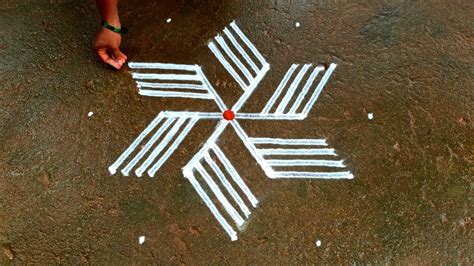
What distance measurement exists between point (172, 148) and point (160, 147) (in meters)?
0.05

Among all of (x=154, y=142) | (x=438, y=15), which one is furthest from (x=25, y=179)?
(x=438, y=15)

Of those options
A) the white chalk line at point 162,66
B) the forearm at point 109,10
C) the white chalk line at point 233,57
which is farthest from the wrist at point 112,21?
the white chalk line at point 233,57

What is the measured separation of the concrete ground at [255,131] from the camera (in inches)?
78.2

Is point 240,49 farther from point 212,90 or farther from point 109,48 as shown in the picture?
point 109,48

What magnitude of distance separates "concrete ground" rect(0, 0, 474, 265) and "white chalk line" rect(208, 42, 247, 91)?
32mm

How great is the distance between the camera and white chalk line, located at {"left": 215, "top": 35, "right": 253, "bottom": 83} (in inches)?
91.9

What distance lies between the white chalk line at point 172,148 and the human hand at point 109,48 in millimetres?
439

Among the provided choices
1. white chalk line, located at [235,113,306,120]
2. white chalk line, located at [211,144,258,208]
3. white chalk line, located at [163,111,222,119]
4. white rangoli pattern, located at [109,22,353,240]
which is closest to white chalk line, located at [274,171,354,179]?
white rangoli pattern, located at [109,22,353,240]

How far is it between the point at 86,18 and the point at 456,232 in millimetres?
1913

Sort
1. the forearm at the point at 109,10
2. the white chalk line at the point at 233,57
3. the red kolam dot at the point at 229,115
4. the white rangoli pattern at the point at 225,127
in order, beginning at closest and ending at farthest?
the forearm at the point at 109,10 < the white rangoli pattern at the point at 225,127 < the red kolam dot at the point at 229,115 < the white chalk line at the point at 233,57

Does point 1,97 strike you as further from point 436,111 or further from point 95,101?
point 436,111

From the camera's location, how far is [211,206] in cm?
205

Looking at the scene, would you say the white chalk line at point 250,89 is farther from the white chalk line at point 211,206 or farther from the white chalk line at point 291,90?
the white chalk line at point 211,206

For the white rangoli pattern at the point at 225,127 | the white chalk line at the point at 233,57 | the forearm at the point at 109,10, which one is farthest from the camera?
the white chalk line at the point at 233,57
